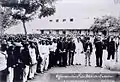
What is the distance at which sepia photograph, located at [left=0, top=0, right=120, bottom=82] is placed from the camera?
11.4 ft

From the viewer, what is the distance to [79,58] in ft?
11.6

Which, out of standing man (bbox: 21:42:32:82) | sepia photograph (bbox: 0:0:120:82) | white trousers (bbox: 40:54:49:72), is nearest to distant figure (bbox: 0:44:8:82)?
sepia photograph (bbox: 0:0:120:82)

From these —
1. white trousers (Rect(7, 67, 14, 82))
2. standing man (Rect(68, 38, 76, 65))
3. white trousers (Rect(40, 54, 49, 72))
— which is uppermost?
standing man (Rect(68, 38, 76, 65))

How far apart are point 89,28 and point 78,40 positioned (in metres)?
0.11

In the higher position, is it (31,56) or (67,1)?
(67,1)

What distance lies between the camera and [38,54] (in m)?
3.56

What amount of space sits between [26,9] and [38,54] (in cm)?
27

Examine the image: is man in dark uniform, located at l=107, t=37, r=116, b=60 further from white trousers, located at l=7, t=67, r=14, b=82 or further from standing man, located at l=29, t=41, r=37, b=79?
white trousers, located at l=7, t=67, r=14, b=82

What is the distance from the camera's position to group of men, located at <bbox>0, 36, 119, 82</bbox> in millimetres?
3475

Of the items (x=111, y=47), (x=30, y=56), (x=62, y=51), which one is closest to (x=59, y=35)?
(x=62, y=51)

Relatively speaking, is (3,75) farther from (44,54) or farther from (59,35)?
(59,35)

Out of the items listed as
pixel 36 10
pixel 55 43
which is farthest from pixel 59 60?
pixel 36 10

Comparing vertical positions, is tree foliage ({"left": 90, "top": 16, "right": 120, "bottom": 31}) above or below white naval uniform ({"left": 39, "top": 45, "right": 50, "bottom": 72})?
above

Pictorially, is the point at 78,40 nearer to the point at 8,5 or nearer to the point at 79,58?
the point at 79,58
